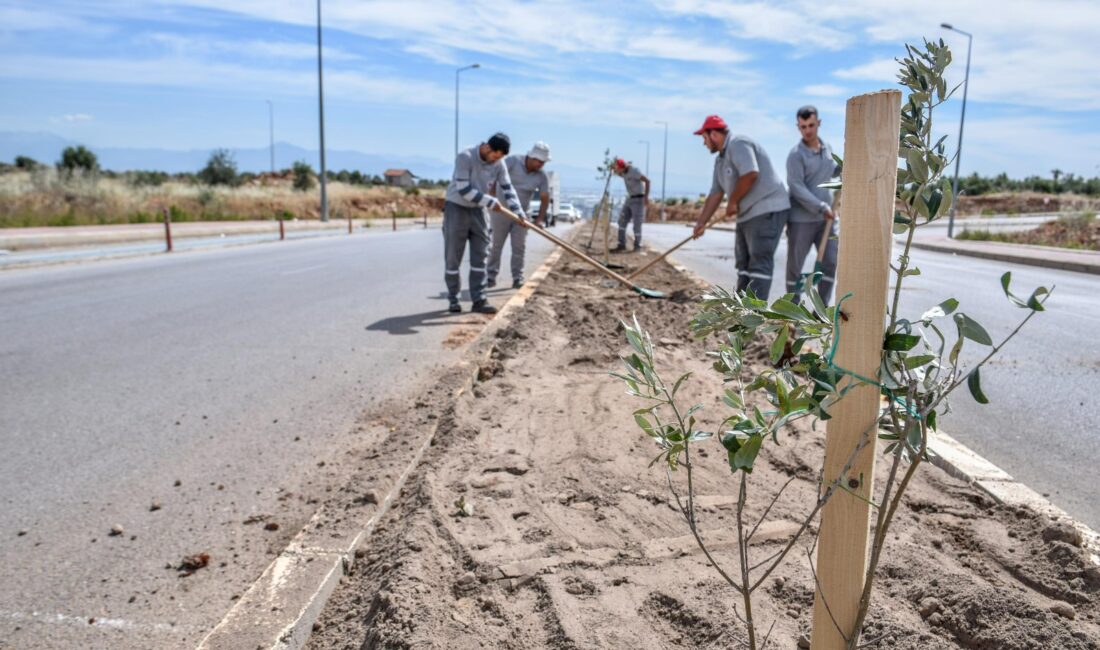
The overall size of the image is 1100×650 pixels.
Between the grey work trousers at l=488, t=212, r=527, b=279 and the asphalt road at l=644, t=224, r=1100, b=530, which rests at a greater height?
the grey work trousers at l=488, t=212, r=527, b=279

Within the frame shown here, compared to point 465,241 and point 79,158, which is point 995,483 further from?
point 79,158

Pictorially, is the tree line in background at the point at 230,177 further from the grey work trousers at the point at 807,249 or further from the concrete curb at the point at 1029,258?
the grey work trousers at the point at 807,249

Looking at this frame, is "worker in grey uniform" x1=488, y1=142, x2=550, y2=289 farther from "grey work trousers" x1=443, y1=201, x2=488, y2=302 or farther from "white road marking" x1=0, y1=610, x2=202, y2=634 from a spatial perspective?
"white road marking" x1=0, y1=610, x2=202, y2=634

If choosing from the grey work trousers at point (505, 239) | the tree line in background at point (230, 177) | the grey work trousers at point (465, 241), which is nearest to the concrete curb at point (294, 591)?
the grey work trousers at point (465, 241)

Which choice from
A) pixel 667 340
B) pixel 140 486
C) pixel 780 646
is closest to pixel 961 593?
pixel 780 646

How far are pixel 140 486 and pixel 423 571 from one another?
6.33 ft

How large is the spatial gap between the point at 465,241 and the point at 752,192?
120 inches

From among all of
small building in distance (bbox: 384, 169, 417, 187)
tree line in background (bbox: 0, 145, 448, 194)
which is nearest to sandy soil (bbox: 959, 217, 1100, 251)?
tree line in background (bbox: 0, 145, 448, 194)

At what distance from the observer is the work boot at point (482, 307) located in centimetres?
891

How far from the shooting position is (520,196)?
36.8 ft

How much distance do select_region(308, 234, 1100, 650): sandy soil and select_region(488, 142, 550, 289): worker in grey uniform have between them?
6.55 metres

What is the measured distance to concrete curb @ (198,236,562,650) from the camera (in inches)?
96.7

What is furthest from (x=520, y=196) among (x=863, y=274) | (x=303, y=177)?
(x=303, y=177)

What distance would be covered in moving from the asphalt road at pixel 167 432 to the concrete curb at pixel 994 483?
108 inches
